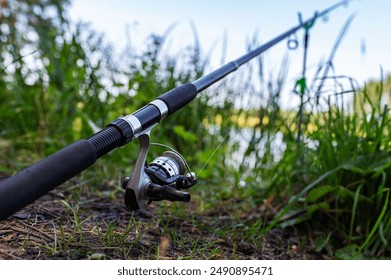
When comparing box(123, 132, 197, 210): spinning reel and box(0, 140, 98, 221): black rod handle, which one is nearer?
box(0, 140, 98, 221): black rod handle

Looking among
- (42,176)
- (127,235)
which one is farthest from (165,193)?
(42,176)

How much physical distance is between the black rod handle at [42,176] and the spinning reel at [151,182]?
153 millimetres

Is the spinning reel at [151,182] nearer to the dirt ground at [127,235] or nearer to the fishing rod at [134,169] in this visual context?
the fishing rod at [134,169]

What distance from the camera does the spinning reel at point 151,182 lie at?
1.14 m

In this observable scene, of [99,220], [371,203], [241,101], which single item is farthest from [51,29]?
[371,203]

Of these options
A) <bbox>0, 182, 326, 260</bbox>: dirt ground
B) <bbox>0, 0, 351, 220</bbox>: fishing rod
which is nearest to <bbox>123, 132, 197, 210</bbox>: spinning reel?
<bbox>0, 0, 351, 220</bbox>: fishing rod

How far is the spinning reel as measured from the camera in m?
1.14

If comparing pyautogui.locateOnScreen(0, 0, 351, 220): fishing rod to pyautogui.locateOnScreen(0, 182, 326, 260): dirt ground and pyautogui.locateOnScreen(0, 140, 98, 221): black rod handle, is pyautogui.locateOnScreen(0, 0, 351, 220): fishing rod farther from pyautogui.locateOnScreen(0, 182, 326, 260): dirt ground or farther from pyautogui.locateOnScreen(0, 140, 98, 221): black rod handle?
pyautogui.locateOnScreen(0, 182, 326, 260): dirt ground

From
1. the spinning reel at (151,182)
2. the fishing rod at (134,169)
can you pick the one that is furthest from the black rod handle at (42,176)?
the spinning reel at (151,182)

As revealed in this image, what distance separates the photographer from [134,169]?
1169mm

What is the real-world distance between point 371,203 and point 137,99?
1.16 meters

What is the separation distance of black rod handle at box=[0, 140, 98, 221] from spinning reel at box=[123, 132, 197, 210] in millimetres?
153

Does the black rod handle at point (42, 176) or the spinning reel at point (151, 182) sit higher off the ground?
the spinning reel at point (151, 182)

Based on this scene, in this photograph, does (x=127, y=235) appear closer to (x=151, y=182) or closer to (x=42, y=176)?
(x=151, y=182)
